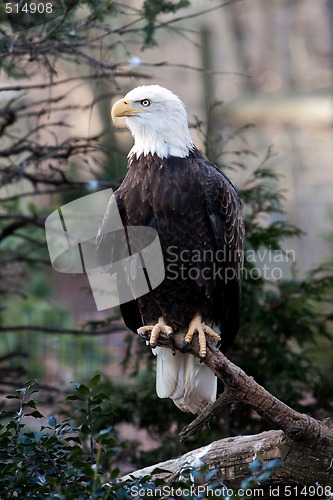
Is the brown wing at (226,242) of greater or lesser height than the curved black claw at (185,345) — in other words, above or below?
above

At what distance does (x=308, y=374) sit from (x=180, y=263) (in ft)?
6.68

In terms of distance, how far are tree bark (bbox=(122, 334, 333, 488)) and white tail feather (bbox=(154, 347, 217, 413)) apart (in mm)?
659

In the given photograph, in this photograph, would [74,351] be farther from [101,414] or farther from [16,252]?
[101,414]

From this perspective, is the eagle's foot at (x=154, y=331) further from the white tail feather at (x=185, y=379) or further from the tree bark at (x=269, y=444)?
the tree bark at (x=269, y=444)

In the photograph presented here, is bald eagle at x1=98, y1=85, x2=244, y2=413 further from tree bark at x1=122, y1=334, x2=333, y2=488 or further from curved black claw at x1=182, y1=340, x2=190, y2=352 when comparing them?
tree bark at x1=122, y1=334, x2=333, y2=488

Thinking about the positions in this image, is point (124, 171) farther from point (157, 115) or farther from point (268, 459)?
point (268, 459)

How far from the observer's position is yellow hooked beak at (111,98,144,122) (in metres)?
3.80

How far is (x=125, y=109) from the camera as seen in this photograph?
12.5 ft

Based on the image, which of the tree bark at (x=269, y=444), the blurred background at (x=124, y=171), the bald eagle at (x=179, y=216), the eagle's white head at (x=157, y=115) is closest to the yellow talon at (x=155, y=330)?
the bald eagle at (x=179, y=216)

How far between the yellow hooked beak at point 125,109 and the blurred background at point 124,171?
0.90ft

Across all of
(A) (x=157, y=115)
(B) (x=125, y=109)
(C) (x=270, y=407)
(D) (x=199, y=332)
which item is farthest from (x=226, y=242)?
(C) (x=270, y=407)

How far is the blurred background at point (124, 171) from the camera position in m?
4.57

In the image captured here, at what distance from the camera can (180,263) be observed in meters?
3.82

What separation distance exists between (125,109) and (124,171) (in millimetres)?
1641
